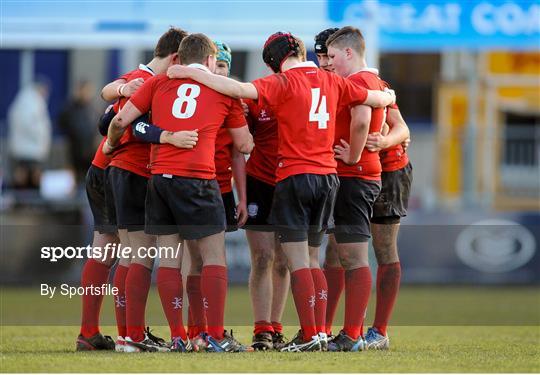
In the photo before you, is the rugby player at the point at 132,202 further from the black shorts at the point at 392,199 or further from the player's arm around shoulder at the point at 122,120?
the black shorts at the point at 392,199

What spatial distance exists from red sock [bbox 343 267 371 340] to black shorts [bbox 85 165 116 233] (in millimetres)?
1779

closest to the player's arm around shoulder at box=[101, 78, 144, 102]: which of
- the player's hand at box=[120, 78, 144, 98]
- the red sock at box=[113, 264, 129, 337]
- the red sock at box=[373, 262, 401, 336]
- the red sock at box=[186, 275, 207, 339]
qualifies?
the player's hand at box=[120, 78, 144, 98]

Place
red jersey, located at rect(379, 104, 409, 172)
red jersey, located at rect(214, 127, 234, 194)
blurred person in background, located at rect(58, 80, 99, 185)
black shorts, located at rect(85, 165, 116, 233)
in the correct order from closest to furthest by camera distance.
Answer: red jersey, located at rect(214, 127, 234, 194) → black shorts, located at rect(85, 165, 116, 233) → red jersey, located at rect(379, 104, 409, 172) → blurred person in background, located at rect(58, 80, 99, 185)

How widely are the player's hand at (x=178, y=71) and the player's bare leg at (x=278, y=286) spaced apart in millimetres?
1469

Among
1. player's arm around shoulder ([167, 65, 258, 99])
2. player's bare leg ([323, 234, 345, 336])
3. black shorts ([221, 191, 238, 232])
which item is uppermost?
player's arm around shoulder ([167, 65, 258, 99])

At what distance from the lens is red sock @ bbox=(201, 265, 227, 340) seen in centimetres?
788

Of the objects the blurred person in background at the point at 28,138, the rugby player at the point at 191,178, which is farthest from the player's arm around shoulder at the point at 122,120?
the blurred person in background at the point at 28,138

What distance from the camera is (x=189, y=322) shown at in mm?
8625

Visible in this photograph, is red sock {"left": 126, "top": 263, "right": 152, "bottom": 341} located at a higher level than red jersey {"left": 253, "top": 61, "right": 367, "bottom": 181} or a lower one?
lower

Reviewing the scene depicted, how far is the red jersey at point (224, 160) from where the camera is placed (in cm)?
845

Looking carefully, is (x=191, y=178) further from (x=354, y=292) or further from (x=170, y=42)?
(x=354, y=292)

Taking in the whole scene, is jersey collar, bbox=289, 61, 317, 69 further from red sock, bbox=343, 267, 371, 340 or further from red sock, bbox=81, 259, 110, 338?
red sock, bbox=81, 259, 110, 338

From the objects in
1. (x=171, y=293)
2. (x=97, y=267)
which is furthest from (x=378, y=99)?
(x=97, y=267)

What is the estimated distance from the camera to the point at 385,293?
883cm
